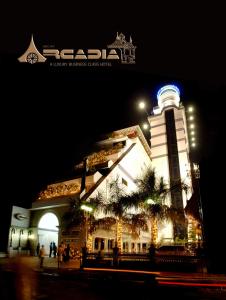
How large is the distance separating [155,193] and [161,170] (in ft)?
118

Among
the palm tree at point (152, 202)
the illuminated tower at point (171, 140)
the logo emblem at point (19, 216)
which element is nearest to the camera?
the palm tree at point (152, 202)

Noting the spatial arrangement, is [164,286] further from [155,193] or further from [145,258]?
[155,193]

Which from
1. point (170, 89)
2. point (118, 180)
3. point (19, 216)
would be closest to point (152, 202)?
point (118, 180)

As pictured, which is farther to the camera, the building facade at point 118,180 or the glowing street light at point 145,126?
the glowing street light at point 145,126

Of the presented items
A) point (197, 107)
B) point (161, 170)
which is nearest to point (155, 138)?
point (161, 170)

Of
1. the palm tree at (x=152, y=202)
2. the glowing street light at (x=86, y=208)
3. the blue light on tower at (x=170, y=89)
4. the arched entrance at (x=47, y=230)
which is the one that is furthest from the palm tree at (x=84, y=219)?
the blue light on tower at (x=170, y=89)

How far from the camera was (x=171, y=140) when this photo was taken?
59.0 metres

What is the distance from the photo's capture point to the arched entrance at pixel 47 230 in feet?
101

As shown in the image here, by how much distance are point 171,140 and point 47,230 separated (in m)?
36.0

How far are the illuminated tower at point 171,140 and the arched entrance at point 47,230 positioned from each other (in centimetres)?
2623

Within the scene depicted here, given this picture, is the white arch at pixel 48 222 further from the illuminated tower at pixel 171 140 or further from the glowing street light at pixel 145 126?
the glowing street light at pixel 145 126

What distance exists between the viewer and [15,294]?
223 inches

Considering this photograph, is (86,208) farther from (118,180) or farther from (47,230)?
(118,180)

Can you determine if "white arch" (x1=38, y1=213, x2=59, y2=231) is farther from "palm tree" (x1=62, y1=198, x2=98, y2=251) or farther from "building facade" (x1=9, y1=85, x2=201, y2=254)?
"palm tree" (x1=62, y1=198, x2=98, y2=251)
